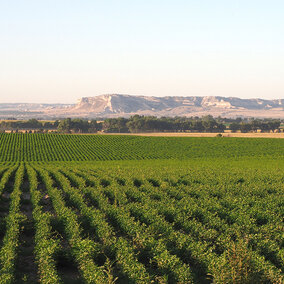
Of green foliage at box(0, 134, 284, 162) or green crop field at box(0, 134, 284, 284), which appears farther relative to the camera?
green foliage at box(0, 134, 284, 162)

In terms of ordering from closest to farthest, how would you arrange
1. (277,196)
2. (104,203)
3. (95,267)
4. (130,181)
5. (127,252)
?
(95,267), (127,252), (104,203), (277,196), (130,181)

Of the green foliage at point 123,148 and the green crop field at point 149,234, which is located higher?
the green crop field at point 149,234

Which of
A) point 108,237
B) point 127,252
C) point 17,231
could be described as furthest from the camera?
point 17,231

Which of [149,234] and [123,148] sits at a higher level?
[149,234]

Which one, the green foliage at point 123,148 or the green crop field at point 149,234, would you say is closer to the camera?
the green crop field at point 149,234

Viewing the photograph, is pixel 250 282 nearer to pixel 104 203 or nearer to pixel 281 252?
pixel 281 252

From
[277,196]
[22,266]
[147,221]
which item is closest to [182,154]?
[277,196]

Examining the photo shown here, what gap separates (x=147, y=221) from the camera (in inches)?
743

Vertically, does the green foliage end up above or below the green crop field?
below

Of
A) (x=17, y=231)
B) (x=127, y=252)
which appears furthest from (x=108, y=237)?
(x=17, y=231)

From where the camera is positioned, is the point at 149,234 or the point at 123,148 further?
the point at 123,148

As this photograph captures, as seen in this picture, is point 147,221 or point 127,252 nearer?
point 127,252

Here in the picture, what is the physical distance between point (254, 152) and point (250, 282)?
81.9 m

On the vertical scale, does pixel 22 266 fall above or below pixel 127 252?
below
